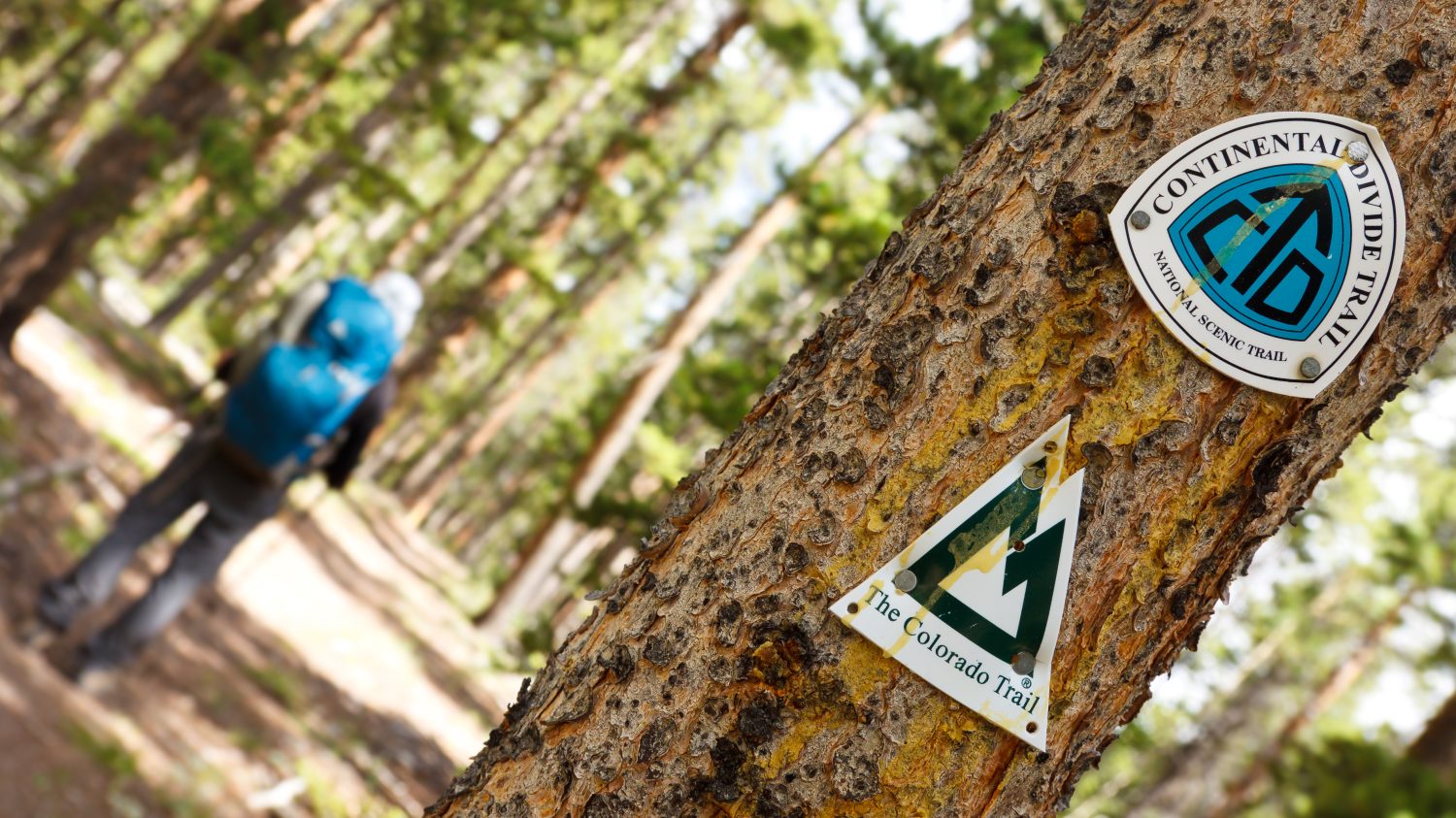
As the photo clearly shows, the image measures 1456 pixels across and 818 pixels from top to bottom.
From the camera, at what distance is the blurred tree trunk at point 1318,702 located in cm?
1784

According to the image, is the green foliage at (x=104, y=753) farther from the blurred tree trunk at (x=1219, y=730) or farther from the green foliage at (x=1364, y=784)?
the blurred tree trunk at (x=1219, y=730)

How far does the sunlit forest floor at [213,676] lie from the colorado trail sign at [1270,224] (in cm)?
534

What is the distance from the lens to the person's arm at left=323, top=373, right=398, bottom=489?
5656mm

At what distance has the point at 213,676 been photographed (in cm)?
727

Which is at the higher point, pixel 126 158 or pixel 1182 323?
pixel 1182 323

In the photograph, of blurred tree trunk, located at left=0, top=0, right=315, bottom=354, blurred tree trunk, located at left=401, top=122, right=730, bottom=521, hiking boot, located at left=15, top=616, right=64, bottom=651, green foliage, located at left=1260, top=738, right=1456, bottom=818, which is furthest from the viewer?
blurred tree trunk, located at left=401, top=122, right=730, bottom=521

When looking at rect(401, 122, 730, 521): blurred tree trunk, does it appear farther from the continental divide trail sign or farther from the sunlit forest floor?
the continental divide trail sign

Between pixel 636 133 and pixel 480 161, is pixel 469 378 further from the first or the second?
pixel 636 133

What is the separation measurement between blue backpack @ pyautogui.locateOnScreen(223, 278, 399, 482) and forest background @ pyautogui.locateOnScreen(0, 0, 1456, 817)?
0.88 metres

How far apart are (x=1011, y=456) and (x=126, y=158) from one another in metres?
10.4

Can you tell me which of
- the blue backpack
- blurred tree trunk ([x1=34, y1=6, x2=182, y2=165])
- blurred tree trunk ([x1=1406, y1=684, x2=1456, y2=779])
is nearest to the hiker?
the blue backpack

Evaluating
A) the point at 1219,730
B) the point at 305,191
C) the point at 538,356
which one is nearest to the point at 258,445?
the point at 305,191

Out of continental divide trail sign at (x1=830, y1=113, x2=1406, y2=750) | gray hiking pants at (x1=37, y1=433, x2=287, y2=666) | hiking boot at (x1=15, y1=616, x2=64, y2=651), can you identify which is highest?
continental divide trail sign at (x1=830, y1=113, x2=1406, y2=750)

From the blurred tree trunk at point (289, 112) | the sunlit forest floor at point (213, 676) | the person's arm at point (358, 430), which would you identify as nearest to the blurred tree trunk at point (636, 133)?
the blurred tree trunk at point (289, 112)
